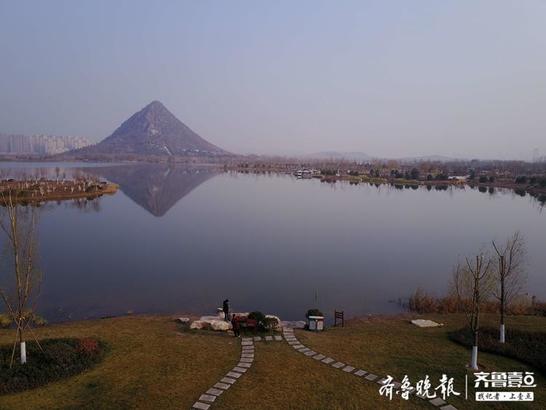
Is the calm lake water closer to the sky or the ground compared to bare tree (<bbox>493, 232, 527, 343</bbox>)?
closer to the ground

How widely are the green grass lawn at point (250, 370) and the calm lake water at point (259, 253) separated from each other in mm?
4116

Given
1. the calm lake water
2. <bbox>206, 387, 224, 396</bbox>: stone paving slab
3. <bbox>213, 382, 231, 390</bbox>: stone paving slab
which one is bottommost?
the calm lake water

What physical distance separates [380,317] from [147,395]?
8606 millimetres

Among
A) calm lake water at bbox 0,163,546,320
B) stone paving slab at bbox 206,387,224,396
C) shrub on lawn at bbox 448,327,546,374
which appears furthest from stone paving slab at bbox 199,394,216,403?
calm lake water at bbox 0,163,546,320

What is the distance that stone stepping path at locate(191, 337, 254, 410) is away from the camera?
6.35m

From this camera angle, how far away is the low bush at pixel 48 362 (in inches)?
273

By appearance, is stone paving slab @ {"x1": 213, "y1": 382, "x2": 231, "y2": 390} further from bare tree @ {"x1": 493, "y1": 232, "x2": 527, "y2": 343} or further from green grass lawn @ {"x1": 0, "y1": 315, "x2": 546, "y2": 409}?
bare tree @ {"x1": 493, "y1": 232, "x2": 527, "y2": 343}

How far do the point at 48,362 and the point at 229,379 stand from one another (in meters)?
3.46

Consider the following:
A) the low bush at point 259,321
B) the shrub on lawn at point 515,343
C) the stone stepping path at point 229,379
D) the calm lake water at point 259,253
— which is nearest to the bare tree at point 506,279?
the shrub on lawn at point 515,343

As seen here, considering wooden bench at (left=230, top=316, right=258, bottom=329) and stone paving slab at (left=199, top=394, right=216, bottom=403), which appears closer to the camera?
stone paving slab at (left=199, top=394, right=216, bottom=403)

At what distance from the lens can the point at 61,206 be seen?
37.3 m

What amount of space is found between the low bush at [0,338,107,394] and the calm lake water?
5611 mm

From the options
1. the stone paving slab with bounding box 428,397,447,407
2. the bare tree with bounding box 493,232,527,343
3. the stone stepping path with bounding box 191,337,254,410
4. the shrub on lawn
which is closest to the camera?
the stone stepping path with bounding box 191,337,254,410

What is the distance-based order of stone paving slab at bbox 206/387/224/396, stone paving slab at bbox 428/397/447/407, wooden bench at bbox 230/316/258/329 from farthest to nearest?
wooden bench at bbox 230/316/258/329, stone paving slab at bbox 206/387/224/396, stone paving slab at bbox 428/397/447/407
